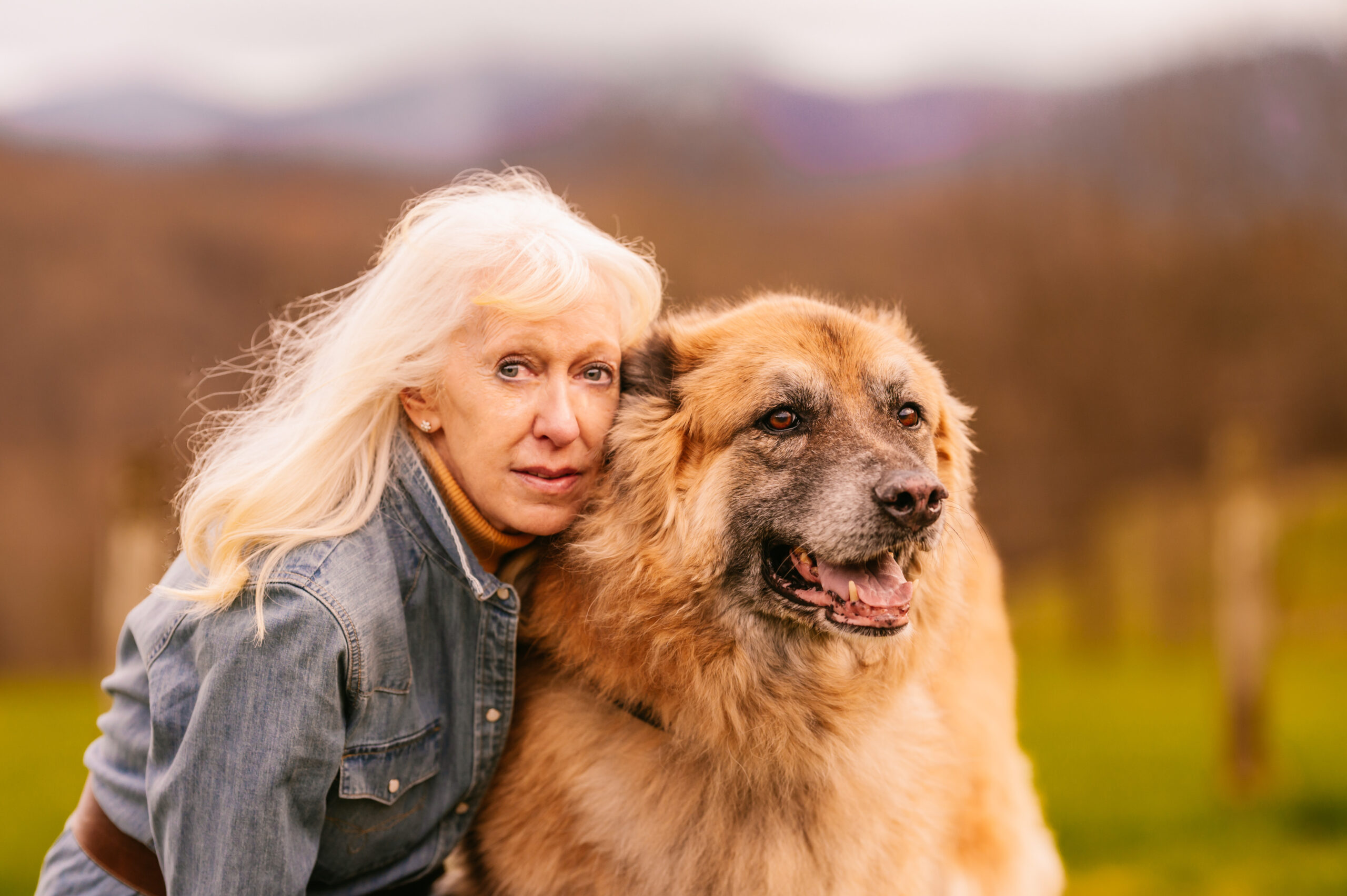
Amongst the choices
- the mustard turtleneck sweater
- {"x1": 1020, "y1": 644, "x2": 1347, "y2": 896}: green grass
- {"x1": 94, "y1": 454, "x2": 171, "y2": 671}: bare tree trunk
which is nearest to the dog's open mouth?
the mustard turtleneck sweater

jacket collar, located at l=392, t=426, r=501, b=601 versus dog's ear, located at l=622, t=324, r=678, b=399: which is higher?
dog's ear, located at l=622, t=324, r=678, b=399

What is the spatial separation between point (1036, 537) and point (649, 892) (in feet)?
42.9

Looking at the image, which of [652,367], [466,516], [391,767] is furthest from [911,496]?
[391,767]

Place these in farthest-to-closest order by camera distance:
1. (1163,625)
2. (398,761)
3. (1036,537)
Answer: (1036,537) < (1163,625) < (398,761)

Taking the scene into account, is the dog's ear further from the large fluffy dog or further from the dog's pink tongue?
the dog's pink tongue

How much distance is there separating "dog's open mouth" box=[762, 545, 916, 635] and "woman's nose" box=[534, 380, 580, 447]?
556 millimetres

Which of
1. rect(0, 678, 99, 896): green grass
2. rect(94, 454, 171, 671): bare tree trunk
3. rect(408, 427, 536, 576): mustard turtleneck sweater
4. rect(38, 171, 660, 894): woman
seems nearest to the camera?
rect(38, 171, 660, 894): woman

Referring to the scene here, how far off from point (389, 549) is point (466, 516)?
0.20m

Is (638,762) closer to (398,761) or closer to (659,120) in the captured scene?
(398,761)

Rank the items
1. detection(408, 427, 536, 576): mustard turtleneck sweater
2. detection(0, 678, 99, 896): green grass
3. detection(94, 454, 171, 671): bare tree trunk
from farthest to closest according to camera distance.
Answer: detection(94, 454, 171, 671): bare tree trunk, detection(0, 678, 99, 896): green grass, detection(408, 427, 536, 576): mustard turtleneck sweater

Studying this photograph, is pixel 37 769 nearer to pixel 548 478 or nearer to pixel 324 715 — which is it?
pixel 324 715

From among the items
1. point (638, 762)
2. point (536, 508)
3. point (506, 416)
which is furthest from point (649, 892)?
point (506, 416)

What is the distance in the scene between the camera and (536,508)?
7.52 ft

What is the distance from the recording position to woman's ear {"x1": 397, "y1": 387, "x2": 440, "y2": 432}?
2.35m
